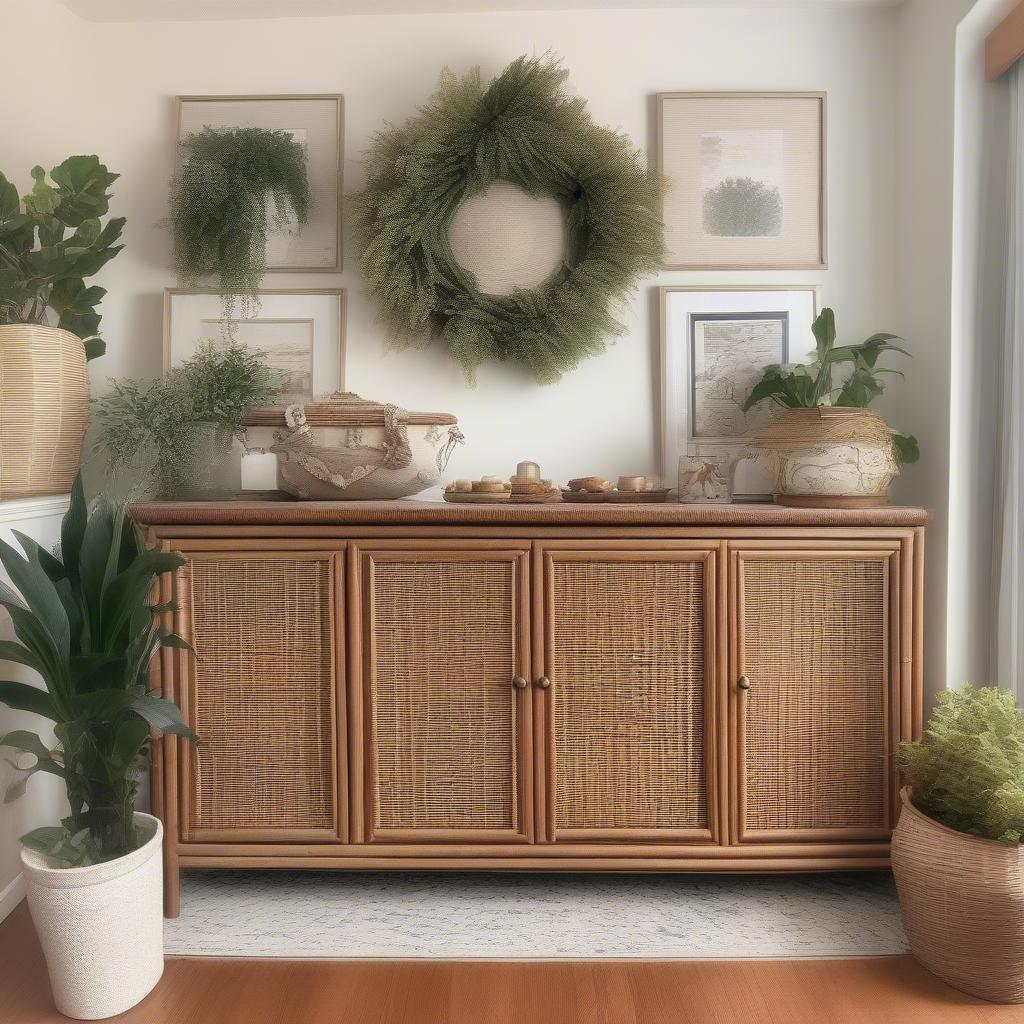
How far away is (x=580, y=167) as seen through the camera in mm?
2434

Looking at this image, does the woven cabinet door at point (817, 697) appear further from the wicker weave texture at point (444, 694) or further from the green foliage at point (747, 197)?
the green foliage at point (747, 197)

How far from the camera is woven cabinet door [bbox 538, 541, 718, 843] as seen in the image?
205cm

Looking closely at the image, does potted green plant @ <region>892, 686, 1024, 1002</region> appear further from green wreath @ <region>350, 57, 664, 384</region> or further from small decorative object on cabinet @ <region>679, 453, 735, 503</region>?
green wreath @ <region>350, 57, 664, 384</region>

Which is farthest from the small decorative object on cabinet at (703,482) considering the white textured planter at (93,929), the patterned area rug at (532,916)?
the white textured planter at (93,929)

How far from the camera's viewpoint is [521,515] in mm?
2037

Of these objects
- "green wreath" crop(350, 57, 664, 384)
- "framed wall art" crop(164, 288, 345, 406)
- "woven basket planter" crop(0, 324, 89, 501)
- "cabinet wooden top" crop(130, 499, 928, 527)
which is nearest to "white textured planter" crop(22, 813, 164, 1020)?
"cabinet wooden top" crop(130, 499, 928, 527)

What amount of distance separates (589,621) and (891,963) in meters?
1.07

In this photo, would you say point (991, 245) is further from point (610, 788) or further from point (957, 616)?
point (610, 788)

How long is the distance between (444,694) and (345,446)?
733mm

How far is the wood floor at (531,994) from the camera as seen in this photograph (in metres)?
1.69

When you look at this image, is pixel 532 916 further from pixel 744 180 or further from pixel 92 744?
pixel 744 180

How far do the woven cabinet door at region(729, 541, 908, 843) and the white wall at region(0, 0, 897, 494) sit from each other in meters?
0.68

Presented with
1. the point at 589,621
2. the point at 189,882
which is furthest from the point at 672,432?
the point at 189,882

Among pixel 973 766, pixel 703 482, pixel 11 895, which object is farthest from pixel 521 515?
pixel 11 895
